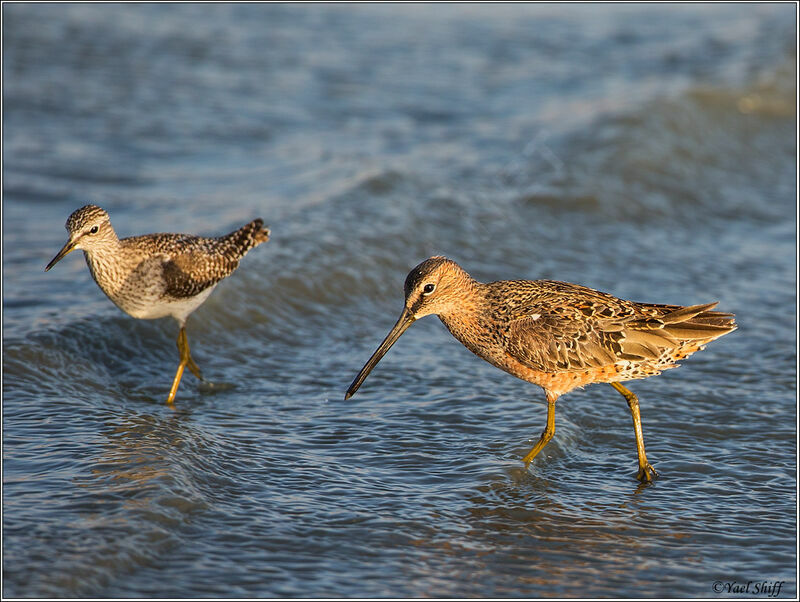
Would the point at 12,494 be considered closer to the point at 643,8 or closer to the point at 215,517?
the point at 215,517

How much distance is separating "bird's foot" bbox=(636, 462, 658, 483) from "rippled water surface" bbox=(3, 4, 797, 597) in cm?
8

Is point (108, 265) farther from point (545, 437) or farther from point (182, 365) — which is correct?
point (545, 437)

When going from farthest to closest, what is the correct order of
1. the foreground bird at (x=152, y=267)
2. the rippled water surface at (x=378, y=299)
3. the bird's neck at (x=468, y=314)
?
1. the foreground bird at (x=152, y=267)
2. the bird's neck at (x=468, y=314)
3. the rippled water surface at (x=378, y=299)

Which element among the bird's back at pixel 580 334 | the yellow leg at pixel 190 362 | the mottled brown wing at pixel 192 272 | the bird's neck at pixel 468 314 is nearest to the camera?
the bird's back at pixel 580 334

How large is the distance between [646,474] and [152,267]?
3315mm

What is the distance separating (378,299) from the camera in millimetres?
8570

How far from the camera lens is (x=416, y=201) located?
33.9 ft

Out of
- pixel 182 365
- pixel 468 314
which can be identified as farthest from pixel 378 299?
pixel 468 314

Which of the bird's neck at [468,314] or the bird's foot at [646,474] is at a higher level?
the bird's neck at [468,314]

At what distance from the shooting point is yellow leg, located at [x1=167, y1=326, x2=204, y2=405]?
6586mm

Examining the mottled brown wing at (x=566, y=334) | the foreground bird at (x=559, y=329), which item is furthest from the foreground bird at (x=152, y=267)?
the mottled brown wing at (x=566, y=334)

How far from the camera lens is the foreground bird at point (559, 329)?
558 centimetres

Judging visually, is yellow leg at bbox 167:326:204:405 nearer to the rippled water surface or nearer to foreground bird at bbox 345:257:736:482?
the rippled water surface

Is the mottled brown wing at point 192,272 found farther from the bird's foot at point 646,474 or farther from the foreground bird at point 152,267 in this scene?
the bird's foot at point 646,474
